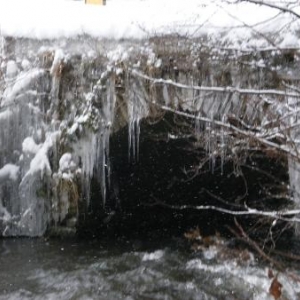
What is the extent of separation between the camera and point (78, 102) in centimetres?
574

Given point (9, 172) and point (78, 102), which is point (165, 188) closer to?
point (78, 102)

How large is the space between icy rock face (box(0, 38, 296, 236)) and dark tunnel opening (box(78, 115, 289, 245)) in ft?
1.05

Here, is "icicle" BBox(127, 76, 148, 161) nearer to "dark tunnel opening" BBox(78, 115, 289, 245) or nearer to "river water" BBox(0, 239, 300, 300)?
"dark tunnel opening" BBox(78, 115, 289, 245)

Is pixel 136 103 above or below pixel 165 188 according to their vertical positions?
above

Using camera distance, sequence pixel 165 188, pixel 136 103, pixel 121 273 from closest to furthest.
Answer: pixel 121 273
pixel 136 103
pixel 165 188

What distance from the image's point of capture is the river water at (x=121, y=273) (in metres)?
4.40

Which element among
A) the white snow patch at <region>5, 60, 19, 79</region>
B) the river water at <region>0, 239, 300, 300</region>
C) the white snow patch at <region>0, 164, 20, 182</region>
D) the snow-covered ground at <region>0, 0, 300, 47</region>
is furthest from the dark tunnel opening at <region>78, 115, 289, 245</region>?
the white snow patch at <region>5, 60, 19, 79</region>

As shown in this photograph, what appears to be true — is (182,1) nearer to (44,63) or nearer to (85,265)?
(44,63)

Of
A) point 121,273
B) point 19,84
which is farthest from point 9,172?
point 121,273

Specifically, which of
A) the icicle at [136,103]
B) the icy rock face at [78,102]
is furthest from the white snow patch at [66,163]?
the icicle at [136,103]

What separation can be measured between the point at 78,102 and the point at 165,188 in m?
1.92

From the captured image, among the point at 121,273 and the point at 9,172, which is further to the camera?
the point at 9,172

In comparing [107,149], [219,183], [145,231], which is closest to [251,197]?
[219,183]

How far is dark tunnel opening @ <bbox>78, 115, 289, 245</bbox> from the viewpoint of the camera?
20.4 ft
